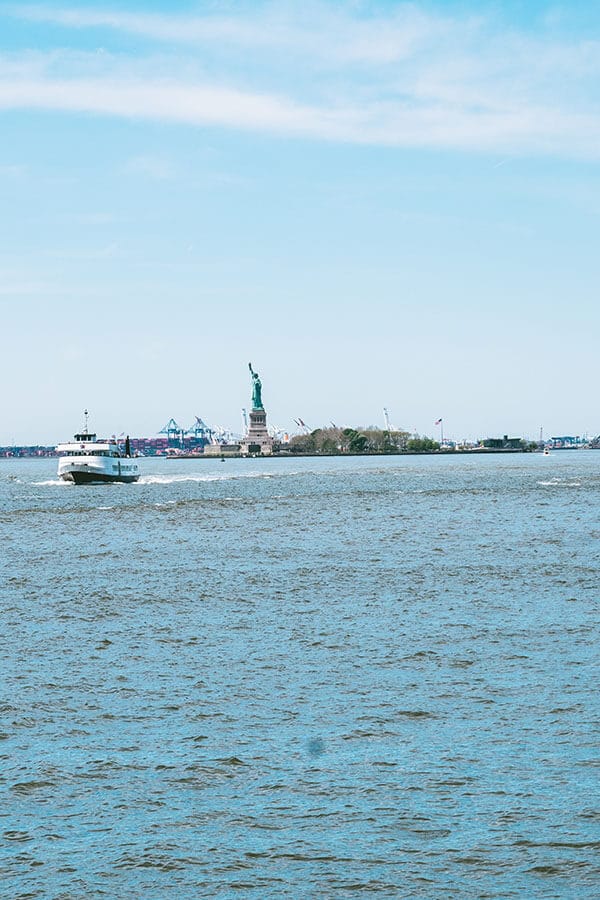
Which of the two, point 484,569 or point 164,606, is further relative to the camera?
point 484,569

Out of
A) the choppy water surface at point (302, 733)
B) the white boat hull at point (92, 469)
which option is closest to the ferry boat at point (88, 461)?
the white boat hull at point (92, 469)

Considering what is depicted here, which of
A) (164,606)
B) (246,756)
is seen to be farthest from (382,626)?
(246,756)

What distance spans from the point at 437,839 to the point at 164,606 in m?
25.2

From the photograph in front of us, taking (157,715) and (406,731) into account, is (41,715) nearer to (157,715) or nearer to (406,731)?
(157,715)

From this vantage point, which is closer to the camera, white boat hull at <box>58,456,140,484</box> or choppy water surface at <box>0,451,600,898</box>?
choppy water surface at <box>0,451,600,898</box>

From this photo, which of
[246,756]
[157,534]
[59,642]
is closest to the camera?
[246,756]

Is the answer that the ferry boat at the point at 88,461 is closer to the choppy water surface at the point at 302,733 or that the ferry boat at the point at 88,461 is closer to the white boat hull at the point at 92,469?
the white boat hull at the point at 92,469

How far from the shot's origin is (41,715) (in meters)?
24.3

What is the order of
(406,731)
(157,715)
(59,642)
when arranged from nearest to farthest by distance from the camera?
(406,731)
(157,715)
(59,642)

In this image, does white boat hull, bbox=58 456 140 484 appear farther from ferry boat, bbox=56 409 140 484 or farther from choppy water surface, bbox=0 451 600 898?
choppy water surface, bbox=0 451 600 898

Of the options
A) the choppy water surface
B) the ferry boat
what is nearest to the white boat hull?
the ferry boat

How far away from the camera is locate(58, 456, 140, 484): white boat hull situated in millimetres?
154125

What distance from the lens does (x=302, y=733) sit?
22.6m

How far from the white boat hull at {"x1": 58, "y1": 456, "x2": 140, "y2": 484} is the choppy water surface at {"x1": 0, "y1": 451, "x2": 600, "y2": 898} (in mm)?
103410
